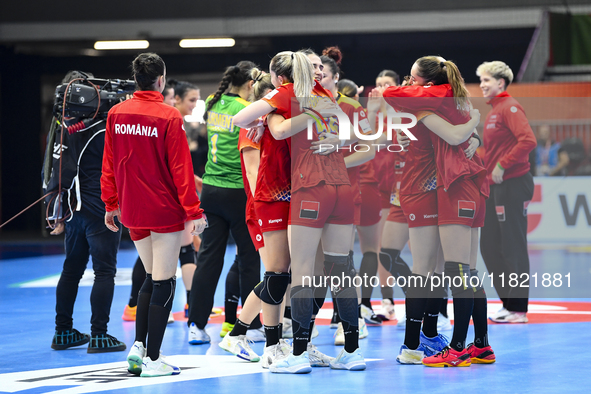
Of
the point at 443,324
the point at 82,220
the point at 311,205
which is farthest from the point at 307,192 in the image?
the point at 443,324

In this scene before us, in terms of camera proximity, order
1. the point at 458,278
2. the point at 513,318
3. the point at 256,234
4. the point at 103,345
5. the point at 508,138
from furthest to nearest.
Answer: the point at 508,138 < the point at 513,318 < the point at 103,345 < the point at 256,234 < the point at 458,278

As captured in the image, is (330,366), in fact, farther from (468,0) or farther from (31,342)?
(468,0)

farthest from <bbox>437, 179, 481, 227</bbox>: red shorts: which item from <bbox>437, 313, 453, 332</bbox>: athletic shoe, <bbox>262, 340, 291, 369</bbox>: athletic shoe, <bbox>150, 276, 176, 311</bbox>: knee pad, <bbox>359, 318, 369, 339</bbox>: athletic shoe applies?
<bbox>150, 276, 176, 311</bbox>: knee pad

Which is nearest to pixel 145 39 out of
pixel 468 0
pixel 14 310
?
pixel 468 0

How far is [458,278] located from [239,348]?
1265 mm

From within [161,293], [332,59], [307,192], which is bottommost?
[161,293]

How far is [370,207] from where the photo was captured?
490 centimetres

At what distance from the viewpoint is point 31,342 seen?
4.43m

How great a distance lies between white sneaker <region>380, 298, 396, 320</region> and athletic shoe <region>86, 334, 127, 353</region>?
1.93 meters

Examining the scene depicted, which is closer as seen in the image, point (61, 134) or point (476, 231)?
point (476, 231)

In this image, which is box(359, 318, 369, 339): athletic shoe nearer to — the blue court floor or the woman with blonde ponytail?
the blue court floor

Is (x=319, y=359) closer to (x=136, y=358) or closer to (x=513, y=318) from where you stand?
(x=136, y=358)

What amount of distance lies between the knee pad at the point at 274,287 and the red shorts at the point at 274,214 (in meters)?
0.25

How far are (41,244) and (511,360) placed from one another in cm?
1126
